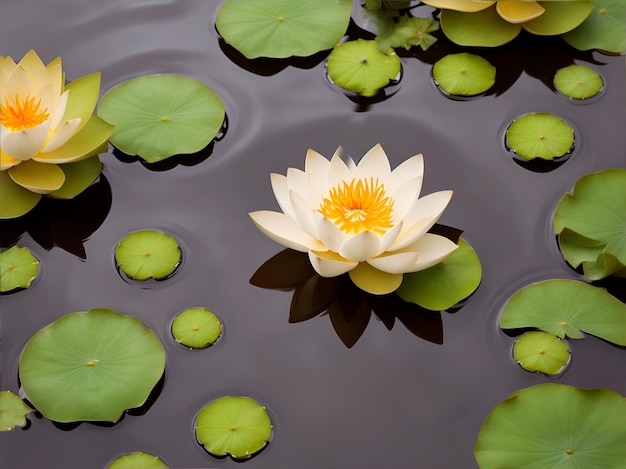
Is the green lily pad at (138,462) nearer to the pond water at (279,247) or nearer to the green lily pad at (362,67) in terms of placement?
the pond water at (279,247)

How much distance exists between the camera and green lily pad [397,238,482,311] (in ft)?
6.30

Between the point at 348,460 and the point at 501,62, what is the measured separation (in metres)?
1.34

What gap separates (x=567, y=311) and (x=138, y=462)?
1.06m

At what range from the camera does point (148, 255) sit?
6.48 ft

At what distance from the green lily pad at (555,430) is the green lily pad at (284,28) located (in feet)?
4.02

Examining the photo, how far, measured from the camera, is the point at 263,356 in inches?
73.8

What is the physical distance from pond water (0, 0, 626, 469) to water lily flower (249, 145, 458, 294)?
0.15m

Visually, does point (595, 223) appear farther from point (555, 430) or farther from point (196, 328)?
point (196, 328)

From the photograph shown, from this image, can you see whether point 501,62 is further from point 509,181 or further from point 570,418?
point 570,418

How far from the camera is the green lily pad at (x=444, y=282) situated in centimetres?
192

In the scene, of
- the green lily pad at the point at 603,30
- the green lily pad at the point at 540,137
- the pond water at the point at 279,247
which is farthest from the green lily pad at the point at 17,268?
the green lily pad at the point at 603,30

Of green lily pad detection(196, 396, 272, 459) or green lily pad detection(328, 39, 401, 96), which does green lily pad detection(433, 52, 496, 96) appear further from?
green lily pad detection(196, 396, 272, 459)

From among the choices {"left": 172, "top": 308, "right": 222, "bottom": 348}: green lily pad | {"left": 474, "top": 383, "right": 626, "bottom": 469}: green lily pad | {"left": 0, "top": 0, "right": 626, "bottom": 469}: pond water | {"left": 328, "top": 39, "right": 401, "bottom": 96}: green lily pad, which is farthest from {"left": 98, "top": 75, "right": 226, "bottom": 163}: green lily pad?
{"left": 474, "top": 383, "right": 626, "bottom": 469}: green lily pad

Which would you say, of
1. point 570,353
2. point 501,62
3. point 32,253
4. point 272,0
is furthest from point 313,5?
point 570,353
